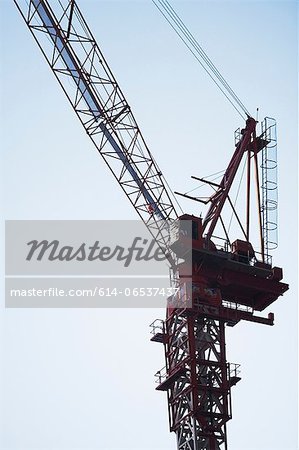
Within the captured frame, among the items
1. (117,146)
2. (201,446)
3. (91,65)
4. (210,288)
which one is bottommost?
(201,446)

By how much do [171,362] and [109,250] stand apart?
27.7 feet

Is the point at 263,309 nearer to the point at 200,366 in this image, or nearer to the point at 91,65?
the point at 200,366

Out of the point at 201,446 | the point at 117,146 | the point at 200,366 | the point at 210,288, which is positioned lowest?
the point at 201,446

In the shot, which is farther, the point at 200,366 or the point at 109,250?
the point at 109,250

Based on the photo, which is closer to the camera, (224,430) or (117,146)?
(224,430)

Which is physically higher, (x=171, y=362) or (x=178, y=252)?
(x=178, y=252)

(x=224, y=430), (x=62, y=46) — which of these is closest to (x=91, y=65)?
(x=62, y=46)

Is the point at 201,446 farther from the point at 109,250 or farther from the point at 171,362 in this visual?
the point at 109,250

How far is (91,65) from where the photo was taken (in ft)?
222

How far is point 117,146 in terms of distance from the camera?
68500mm

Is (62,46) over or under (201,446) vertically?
over

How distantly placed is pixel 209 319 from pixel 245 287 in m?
3.23

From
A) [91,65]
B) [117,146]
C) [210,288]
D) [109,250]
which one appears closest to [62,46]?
[91,65]

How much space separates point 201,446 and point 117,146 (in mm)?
18741
